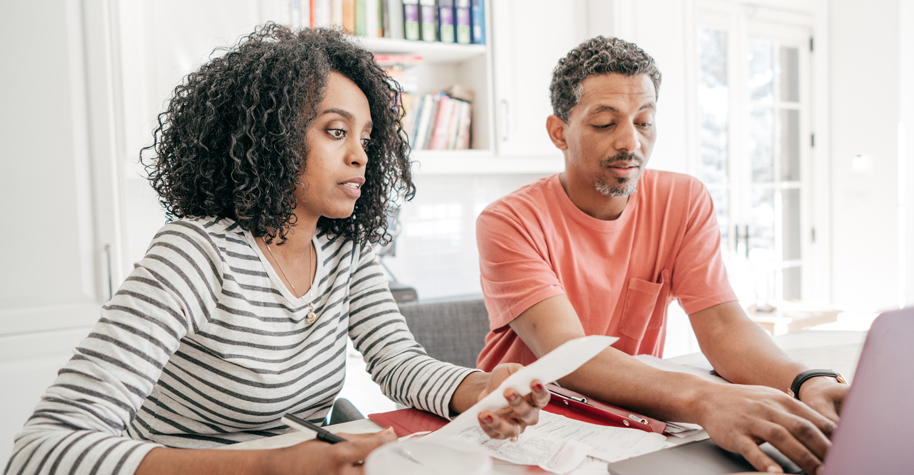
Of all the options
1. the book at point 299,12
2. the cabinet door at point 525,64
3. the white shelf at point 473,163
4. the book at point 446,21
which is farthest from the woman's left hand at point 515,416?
the book at point 446,21

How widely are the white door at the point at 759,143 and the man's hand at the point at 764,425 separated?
2.86 m

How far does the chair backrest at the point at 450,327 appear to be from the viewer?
150 cm

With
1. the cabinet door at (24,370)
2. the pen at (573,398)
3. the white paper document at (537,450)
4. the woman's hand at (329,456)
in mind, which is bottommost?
the cabinet door at (24,370)

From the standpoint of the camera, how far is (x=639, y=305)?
53.7 inches

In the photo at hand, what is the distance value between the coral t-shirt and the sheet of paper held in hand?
440mm

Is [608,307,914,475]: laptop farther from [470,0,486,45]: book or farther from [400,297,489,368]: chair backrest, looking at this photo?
[470,0,486,45]: book

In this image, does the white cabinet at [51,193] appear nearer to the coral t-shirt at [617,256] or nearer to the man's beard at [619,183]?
the coral t-shirt at [617,256]

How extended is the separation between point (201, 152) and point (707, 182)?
10.3 ft

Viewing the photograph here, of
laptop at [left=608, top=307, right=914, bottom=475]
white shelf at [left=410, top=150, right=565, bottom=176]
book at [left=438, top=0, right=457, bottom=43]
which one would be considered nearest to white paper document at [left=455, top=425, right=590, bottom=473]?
laptop at [left=608, top=307, right=914, bottom=475]

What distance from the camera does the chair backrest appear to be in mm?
1501

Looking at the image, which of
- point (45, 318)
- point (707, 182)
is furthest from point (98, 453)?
point (707, 182)

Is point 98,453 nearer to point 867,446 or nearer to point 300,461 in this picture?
point 300,461

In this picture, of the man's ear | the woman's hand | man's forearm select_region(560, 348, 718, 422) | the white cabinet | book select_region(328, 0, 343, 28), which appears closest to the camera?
the woman's hand

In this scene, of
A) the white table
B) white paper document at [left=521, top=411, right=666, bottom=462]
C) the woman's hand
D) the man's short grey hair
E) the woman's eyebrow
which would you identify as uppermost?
the man's short grey hair
